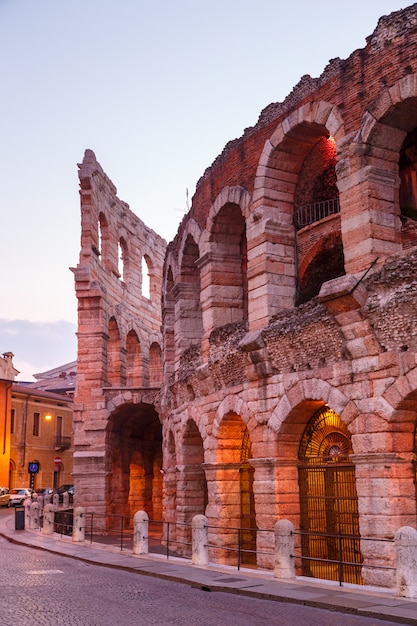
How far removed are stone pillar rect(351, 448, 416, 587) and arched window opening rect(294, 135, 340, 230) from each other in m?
7.84

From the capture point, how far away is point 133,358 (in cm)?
3200

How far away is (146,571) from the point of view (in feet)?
42.7

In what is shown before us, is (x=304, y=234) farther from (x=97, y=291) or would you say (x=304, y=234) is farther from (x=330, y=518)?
(x=97, y=291)

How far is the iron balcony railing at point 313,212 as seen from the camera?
1775 cm

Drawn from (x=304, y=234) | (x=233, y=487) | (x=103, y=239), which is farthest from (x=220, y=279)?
(x=103, y=239)

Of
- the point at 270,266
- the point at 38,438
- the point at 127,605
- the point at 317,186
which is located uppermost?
the point at 317,186

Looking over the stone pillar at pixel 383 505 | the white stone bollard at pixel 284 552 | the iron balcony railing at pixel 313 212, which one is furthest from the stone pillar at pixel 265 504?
the iron balcony railing at pixel 313 212

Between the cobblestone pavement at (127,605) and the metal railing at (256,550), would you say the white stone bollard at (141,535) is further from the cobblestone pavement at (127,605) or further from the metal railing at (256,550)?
the cobblestone pavement at (127,605)

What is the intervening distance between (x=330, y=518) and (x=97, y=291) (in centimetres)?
1569

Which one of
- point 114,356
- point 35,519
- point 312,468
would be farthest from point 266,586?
point 114,356

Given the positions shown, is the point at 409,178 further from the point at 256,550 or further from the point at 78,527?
the point at 78,527

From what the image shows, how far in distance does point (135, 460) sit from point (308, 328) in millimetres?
18901

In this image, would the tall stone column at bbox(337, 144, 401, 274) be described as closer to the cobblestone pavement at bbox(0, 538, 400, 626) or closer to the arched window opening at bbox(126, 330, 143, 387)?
the cobblestone pavement at bbox(0, 538, 400, 626)

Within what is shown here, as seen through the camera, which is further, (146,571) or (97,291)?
(97,291)
